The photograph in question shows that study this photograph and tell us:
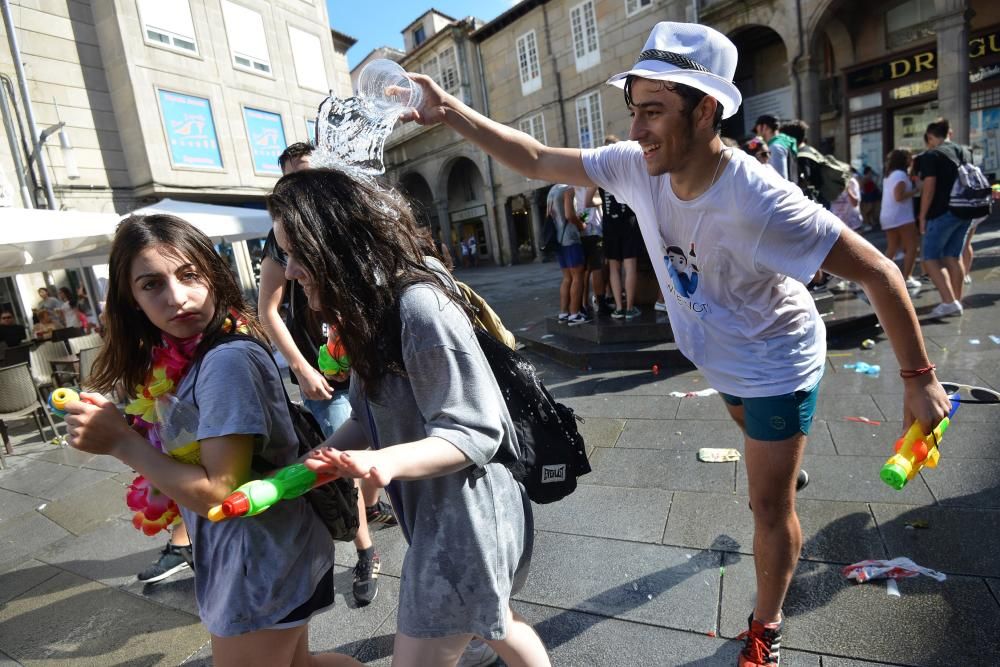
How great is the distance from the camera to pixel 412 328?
118 cm

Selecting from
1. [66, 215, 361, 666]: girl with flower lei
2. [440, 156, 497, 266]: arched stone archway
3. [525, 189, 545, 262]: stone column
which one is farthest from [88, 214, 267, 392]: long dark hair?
[440, 156, 497, 266]: arched stone archway

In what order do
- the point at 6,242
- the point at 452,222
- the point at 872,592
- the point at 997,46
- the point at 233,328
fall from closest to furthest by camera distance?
the point at 233,328
the point at 872,592
the point at 6,242
the point at 997,46
the point at 452,222

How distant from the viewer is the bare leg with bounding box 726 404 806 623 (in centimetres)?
172

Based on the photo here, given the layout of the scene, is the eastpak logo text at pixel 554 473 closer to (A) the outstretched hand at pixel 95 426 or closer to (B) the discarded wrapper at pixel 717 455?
(A) the outstretched hand at pixel 95 426

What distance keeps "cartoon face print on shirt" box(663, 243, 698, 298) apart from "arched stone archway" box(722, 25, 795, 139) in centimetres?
1733

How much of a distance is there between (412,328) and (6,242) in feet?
19.9

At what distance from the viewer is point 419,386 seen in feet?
3.87

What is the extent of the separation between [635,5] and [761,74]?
4.91 m

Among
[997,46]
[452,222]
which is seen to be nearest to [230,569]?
[997,46]

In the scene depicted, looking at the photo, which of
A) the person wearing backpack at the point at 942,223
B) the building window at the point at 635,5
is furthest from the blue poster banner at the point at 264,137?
the person wearing backpack at the point at 942,223

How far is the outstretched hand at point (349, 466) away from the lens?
3.19 feet

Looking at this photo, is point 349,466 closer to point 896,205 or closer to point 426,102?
point 426,102

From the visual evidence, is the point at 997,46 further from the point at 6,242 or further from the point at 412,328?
the point at 6,242

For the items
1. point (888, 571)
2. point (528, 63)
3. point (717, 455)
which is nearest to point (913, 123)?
point (528, 63)
